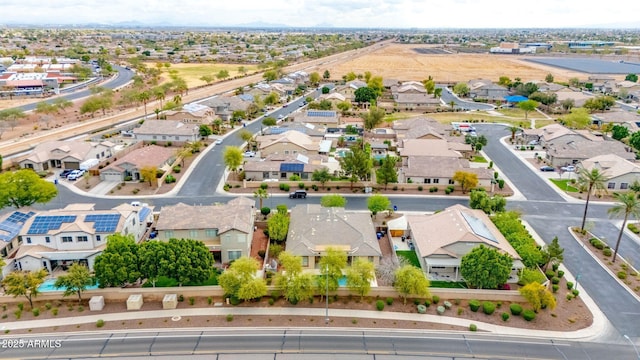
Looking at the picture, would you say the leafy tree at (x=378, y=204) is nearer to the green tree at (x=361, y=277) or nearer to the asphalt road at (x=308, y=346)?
the green tree at (x=361, y=277)

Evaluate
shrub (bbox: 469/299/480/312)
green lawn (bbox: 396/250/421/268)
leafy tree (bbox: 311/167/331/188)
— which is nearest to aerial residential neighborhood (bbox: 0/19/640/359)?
green lawn (bbox: 396/250/421/268)

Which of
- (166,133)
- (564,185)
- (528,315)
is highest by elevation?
(166,133)

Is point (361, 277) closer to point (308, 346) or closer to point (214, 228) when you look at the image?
point (308, 346)

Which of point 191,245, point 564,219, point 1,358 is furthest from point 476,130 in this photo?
point 1,358

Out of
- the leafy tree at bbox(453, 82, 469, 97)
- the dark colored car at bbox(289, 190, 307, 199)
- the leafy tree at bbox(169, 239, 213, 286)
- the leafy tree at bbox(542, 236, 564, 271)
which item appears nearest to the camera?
the leafy tree at bbox(169, 239, 213, 286)

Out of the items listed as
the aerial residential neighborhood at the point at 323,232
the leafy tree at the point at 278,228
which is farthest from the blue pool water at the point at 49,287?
the leafy tree at the point at 278,228

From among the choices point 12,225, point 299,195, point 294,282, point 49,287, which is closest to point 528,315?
point 294,282

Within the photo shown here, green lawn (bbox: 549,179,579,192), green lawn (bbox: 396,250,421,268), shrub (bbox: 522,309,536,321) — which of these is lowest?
shrub (bbox: 522,309,536,321)

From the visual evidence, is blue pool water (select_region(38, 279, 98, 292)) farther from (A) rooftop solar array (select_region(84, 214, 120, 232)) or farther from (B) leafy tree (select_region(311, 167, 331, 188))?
(B) leafy tree (select_region(311, 167, 331, 188))

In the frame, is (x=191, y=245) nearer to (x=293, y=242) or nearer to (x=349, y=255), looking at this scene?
(x=293, y=242)
